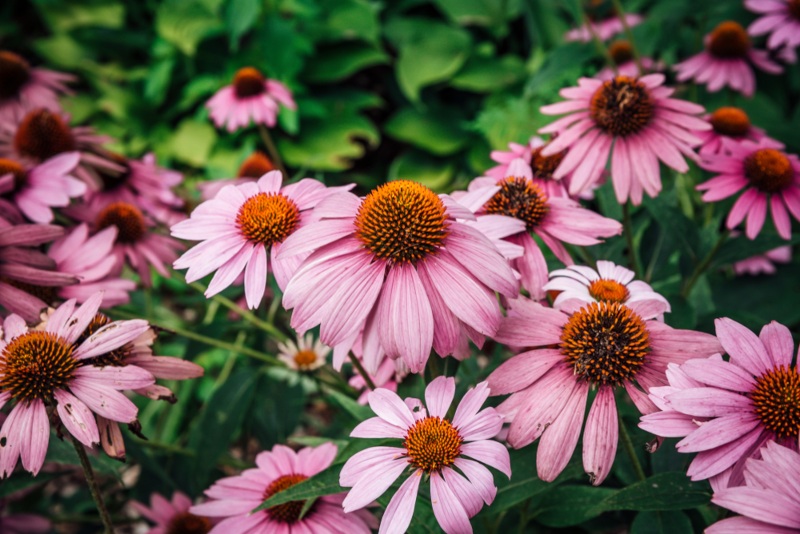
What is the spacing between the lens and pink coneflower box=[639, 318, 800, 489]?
0.65m

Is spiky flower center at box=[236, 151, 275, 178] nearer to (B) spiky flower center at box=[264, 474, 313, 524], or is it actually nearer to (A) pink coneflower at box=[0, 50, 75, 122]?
(A) pink coneflower at box=[0, 50, 75, 122]

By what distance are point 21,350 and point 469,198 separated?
58cm

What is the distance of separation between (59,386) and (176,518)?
0.41m

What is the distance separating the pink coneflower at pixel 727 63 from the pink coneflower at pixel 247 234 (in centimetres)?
123

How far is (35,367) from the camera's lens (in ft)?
2.50

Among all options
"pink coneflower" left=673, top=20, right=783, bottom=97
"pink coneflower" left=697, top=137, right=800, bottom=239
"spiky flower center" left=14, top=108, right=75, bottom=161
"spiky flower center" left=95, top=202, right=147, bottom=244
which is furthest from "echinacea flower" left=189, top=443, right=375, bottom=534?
"pink coneflower" left=673, top=20, right=783, bottom=97

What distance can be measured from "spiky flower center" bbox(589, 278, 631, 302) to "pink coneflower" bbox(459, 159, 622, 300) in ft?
0.19

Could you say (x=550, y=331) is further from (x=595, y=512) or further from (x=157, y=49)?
(x=157, y=49)

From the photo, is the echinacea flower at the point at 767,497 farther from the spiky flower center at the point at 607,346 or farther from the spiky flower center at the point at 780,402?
the spiky flower center at the point at 607,346

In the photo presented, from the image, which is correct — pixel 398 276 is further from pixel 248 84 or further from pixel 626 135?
pixel 248 84

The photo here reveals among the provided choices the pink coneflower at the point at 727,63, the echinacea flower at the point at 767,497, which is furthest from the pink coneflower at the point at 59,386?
the pink coneflower at the point at 727,63

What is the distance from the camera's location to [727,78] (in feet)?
5.39

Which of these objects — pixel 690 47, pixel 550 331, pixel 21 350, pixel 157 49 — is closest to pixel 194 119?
pixel 157 49

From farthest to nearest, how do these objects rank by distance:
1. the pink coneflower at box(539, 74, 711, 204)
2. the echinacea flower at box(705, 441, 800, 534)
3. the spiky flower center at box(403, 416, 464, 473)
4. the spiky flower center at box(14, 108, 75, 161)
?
the spiky flower center at box(14, 108, 75, 161) < the pink coneflower at box(539, 74, 711, 204) < the spiky flower center at box(403, 416, 464, 473) < the echinacea flower at box(705, 441, 800, 534)
